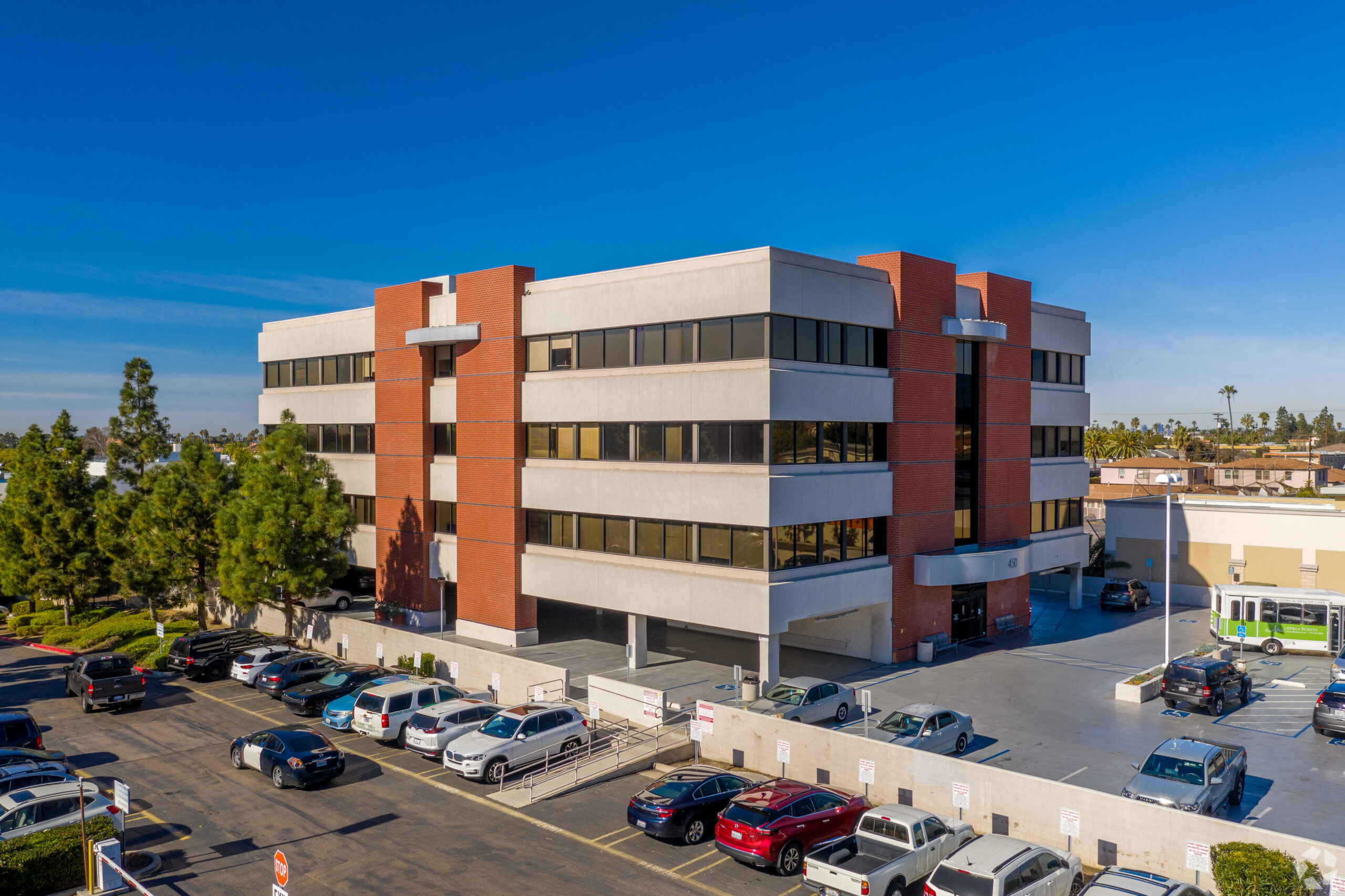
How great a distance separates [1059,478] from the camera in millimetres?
46906

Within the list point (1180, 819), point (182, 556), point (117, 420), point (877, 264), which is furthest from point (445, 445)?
point (1180, 819)

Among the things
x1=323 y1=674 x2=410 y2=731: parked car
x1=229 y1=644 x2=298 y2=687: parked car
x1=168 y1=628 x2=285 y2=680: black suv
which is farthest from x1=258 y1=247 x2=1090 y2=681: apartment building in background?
x1=323 y1=674 x2=410 y2=731: parked car

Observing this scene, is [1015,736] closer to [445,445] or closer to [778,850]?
[778,850]

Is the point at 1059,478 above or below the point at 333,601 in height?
above

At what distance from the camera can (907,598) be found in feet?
122

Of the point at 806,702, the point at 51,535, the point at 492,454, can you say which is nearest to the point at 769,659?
the point at 806,702

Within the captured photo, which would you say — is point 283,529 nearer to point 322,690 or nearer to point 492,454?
point 492,454

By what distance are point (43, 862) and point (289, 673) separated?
16.8m

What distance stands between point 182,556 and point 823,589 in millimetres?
33802

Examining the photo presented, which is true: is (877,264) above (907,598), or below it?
above

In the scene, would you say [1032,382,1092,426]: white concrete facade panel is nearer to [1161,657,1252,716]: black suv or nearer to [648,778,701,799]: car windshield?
[1161,657,1252,716]: black suv

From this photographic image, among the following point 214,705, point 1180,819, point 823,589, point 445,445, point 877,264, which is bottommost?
point 214,705

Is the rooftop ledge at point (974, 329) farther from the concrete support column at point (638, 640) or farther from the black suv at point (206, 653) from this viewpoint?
the black suv at point (206, 653)

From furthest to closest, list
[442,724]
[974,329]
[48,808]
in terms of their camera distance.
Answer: [974,329]
[442,724]
[48,808]
